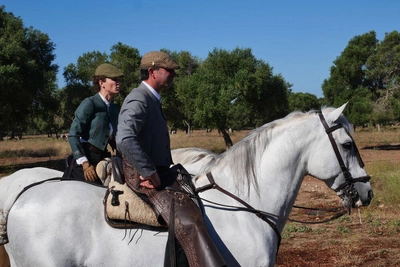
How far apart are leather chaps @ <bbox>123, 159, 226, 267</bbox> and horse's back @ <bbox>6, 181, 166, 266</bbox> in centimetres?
26

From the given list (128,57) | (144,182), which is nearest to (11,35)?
(128,57)

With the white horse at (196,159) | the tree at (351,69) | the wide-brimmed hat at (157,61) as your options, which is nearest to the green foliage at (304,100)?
the tree at (351,69)

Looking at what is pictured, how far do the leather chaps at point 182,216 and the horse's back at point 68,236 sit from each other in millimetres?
262

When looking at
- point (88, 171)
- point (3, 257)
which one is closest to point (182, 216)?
point (88, 171)

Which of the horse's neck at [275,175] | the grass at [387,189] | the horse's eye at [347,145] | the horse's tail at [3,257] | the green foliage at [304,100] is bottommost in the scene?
the grass at [387,189]

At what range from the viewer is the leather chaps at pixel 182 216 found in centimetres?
327

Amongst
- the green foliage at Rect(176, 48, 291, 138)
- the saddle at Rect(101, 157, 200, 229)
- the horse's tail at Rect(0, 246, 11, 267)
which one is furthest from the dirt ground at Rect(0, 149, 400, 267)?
the green foliage at Rect(176, 48, 291, 138)

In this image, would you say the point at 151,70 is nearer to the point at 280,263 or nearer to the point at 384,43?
the point at 280,263

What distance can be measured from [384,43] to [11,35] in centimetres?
2600

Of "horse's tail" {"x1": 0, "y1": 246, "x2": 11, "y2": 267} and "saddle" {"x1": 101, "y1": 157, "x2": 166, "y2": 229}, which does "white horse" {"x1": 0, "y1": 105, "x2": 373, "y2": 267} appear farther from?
"horse's tail" {"x1": 0, "y1": 246, "x2": 11, "y2": 267}

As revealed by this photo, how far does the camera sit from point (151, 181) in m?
3.55

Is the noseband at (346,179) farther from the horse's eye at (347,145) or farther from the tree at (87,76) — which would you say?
the tree at (87,76)

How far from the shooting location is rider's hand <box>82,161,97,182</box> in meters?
4.41

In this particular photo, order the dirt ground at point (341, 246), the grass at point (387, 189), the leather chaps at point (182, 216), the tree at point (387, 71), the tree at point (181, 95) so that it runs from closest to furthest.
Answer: the leather chaps at point (182, 216), the dirt ground at point (341, 246), the grass at point (387, 189), the tree at point (181, 95), the tree at point (387, 71)
